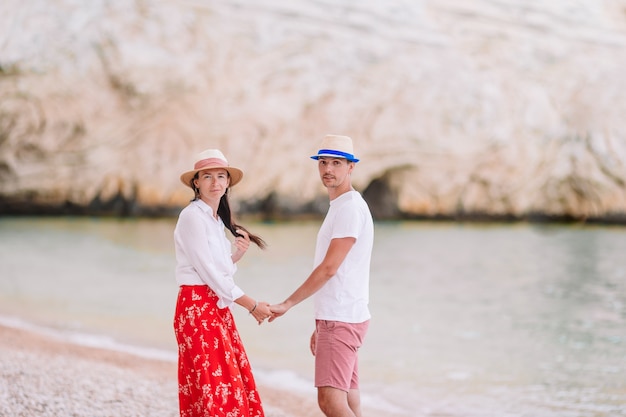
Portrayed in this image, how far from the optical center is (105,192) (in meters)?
21.6

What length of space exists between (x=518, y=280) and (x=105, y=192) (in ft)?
41.0

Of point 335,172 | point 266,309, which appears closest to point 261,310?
point 266,309

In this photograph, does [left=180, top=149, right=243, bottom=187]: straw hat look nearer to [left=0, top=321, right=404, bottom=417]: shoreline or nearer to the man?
the man

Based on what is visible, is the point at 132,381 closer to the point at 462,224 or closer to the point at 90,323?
the point at 90,323

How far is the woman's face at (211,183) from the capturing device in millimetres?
3191

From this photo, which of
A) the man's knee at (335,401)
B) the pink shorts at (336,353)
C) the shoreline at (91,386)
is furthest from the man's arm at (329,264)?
the shoreline at (91,386)

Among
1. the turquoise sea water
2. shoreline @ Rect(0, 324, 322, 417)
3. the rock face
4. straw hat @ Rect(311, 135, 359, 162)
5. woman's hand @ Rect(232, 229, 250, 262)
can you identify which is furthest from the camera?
the rock face

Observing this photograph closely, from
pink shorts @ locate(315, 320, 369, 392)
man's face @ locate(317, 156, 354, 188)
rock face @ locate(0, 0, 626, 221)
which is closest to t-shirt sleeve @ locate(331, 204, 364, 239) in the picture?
man's face @ locate(317, 156, 354, 188)

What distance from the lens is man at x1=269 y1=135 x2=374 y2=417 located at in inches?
118

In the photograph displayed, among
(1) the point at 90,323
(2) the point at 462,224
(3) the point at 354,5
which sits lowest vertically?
(1) the point at 90,323

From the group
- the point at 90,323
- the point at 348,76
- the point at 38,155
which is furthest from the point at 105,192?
the point at 90,323

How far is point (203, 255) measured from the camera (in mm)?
3021

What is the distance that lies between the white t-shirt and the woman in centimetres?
30

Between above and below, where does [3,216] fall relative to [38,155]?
below
